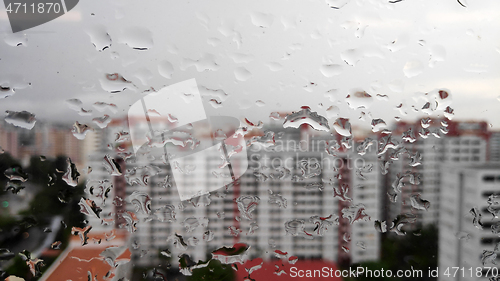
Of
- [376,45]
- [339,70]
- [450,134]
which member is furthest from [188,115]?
[450,134]

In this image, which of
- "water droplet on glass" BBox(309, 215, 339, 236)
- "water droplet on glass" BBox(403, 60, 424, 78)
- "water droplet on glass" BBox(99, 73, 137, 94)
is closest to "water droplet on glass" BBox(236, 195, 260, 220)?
"water droplet on glass" BBox(309, 215, 339, 236)

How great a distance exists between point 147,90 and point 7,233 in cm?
51

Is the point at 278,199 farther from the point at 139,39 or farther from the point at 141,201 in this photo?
the point at 139,39

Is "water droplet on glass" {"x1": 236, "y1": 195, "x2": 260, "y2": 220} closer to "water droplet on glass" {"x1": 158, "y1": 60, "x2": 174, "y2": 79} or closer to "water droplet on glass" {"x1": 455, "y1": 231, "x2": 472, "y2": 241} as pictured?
"water droplet on glass" {"x1": 158, "y1": 60, "x2": 174, "y2": 79}

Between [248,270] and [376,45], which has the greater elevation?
[376,45]

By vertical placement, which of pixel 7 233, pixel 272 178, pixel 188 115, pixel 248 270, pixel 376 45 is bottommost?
pixel 248 270

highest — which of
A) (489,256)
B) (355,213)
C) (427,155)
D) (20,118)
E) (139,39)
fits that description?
(139,39)

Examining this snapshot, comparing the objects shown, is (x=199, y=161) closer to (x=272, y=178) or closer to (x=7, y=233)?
(x=272, y=178)

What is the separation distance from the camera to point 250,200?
0.60 m

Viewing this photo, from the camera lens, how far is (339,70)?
572mm

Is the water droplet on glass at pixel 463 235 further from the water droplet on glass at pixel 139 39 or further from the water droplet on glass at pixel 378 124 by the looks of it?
the water droplet on glass at pixel 139 39

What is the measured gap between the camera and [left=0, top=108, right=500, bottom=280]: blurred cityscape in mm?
584

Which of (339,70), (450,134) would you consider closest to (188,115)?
(339,70)

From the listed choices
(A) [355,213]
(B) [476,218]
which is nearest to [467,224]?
(B) [476,218]
